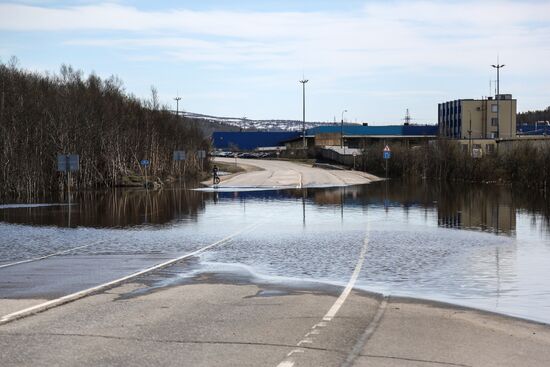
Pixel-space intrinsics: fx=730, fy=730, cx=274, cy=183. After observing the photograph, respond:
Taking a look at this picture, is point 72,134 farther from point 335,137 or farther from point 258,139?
point 258,139

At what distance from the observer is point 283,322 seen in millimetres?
9758

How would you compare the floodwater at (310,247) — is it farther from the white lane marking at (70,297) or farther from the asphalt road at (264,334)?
the asphalt road at (264,334)

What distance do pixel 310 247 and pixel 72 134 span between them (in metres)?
49.0

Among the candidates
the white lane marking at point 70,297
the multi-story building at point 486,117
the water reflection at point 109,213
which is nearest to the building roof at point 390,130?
the multi-story building at point 486,117

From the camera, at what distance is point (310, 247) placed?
19.6 meters

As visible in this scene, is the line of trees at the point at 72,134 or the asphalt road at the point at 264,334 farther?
the line of trees at the point at 72,134

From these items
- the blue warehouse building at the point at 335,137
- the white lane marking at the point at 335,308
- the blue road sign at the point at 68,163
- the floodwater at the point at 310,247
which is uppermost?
the blue warehouse building at the point at 335,137

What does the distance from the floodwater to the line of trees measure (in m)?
19.6

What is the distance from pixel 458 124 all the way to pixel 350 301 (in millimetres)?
124160

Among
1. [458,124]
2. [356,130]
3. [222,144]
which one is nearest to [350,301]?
[458,124]

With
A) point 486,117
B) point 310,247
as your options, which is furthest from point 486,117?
point 310,247

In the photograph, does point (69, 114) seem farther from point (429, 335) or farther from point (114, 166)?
point (429, 335)

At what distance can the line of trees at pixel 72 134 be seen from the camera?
55.5 metres

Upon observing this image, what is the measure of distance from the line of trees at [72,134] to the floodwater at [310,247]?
19.6m
